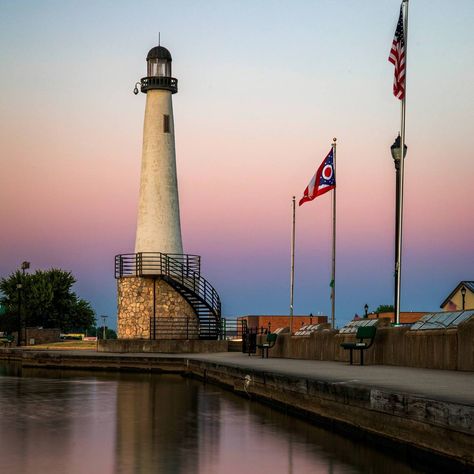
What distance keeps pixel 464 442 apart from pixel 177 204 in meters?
41.8

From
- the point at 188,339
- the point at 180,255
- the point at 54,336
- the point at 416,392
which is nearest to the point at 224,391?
the point at 416,392

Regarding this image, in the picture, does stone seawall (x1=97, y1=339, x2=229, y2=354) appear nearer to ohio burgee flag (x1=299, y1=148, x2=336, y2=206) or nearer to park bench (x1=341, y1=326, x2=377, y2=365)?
ohio burgee flag (x1=299, y1=148, x2=336, y2=206)

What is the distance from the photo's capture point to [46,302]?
82.9 meters

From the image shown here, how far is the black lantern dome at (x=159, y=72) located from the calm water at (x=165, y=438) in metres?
27.8

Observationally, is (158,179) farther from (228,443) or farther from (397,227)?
(228,443)

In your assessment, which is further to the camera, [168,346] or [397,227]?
[168,346]

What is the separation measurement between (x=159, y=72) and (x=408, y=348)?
33257 millimetres

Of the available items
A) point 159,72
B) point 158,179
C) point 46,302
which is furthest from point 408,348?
point 46,302

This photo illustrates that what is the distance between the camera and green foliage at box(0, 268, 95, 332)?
82.3 metres

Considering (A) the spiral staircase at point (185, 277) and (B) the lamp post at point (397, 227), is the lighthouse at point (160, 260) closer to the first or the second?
(A) the spiral staircase at point (185, 277)

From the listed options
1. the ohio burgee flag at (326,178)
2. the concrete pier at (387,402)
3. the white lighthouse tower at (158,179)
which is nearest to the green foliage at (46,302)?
the white lighthouse tower at (158,179)

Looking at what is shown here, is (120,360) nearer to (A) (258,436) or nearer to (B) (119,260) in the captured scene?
(B) (119,260)

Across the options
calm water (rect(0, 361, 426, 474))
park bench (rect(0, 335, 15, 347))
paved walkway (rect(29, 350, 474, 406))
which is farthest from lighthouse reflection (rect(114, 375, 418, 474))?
park bench (rect(0, 335, 15, 347))

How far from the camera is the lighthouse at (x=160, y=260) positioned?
50438 millimetres
